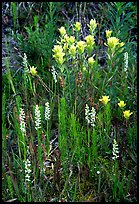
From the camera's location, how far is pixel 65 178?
211 cm

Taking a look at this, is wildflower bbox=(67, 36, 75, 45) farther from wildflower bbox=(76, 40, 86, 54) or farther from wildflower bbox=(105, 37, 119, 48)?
wildflower bbox=(105, 37, 119, 48)

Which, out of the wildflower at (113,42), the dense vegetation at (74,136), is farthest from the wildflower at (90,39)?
the wildflower at (113,42)

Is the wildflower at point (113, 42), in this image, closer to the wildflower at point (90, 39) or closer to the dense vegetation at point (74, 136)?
the dense vegetation at point (74, 136)

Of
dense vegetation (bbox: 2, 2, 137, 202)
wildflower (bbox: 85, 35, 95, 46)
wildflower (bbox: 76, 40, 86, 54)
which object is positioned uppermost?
wildflower (bbox: 85, 35, 95, 46)

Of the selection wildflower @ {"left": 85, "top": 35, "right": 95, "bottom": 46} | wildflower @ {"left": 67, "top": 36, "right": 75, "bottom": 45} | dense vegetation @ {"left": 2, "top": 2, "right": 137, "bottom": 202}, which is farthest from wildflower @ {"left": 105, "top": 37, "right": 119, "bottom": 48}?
wildflower @ {"left": 67, "top": 36, "right": 75, "bottom": 45}

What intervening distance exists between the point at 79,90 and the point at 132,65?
1.67 feet

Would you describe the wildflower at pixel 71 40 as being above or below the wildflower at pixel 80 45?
above

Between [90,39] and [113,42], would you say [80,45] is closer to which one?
[90,39]

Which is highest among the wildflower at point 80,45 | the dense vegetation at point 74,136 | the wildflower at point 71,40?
the wildflower at point 71,40

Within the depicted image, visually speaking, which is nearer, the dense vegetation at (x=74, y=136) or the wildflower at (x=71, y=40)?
the dense vegetation at (x=74, y=136)

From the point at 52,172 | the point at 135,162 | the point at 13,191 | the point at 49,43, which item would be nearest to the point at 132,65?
the point at 49,43

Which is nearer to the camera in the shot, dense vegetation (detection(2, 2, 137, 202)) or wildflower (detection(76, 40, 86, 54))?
dense vegetation (detection(2, 2, 137, 202))

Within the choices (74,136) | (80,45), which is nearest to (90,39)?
(80,45)

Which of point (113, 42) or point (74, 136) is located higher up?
point (113, 42)
